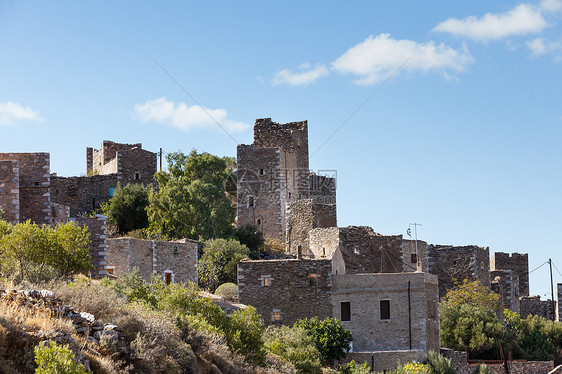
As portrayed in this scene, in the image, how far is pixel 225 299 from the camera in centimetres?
3881

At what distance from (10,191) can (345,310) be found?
14.6m

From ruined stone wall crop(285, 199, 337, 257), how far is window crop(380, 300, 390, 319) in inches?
Answer: 610

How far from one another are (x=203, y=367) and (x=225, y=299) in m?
16.8

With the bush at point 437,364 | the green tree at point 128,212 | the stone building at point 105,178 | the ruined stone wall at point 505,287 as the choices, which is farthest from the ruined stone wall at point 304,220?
the bush at point 437,364

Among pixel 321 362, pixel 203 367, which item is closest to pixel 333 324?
pixel 321 362

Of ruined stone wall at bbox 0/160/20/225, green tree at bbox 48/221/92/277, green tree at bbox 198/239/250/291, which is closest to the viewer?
green tree at bbox 48/221/92/277

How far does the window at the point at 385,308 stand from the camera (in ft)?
115

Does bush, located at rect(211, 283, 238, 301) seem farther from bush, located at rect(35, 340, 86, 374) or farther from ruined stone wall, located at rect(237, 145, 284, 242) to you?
bush, located at rect(35, 340, 86, 374)

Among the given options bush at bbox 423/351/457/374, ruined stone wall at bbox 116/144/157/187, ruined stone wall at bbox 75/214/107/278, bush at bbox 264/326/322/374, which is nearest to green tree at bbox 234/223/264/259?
ruined stone wall at bbox 116/144/157/187

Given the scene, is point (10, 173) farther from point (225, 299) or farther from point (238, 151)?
point (238, 151)

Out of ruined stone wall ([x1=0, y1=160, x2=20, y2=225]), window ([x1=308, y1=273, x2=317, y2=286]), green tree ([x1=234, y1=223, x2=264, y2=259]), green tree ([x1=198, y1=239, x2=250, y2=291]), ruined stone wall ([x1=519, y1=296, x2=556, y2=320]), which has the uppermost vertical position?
ruined stone wall ([x1=0, y1=160, x2=20, y2=225])

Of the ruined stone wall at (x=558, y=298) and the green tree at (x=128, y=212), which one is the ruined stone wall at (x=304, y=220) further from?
the ruined stone wall at (x=558, y=298)

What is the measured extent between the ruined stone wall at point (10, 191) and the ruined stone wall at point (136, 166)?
27.6 meters

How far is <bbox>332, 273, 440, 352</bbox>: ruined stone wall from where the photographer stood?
34938 mm
